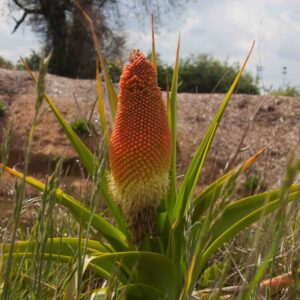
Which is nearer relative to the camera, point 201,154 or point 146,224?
point 146,224

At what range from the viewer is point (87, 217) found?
68.2 inches

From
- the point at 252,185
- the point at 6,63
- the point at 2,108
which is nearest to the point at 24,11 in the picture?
the point at 6,63

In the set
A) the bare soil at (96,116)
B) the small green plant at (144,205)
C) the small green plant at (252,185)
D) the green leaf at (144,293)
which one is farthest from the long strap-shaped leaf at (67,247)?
the bare soil at (96,116)

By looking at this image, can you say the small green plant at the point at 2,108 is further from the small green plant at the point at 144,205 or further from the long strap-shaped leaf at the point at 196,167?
the long strap-shaped leaf at the point at 196,167

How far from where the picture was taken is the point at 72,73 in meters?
15.8

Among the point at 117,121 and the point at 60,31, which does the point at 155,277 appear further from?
the point at 60,31

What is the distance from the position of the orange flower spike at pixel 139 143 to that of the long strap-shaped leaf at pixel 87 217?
12 centimetres

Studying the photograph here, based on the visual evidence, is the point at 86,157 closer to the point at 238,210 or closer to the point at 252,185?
the point at 238,210

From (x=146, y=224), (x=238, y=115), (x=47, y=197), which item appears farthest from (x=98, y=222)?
(x=238, y=115)

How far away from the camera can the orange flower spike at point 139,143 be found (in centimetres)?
155

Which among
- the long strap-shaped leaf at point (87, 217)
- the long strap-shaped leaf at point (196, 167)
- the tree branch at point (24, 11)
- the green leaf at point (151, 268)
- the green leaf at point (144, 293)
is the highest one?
the tree branch at point (24, 11)

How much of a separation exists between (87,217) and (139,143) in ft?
1.08

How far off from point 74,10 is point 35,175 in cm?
938

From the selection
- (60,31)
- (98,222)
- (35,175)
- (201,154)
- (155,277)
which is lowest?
(35,175)
